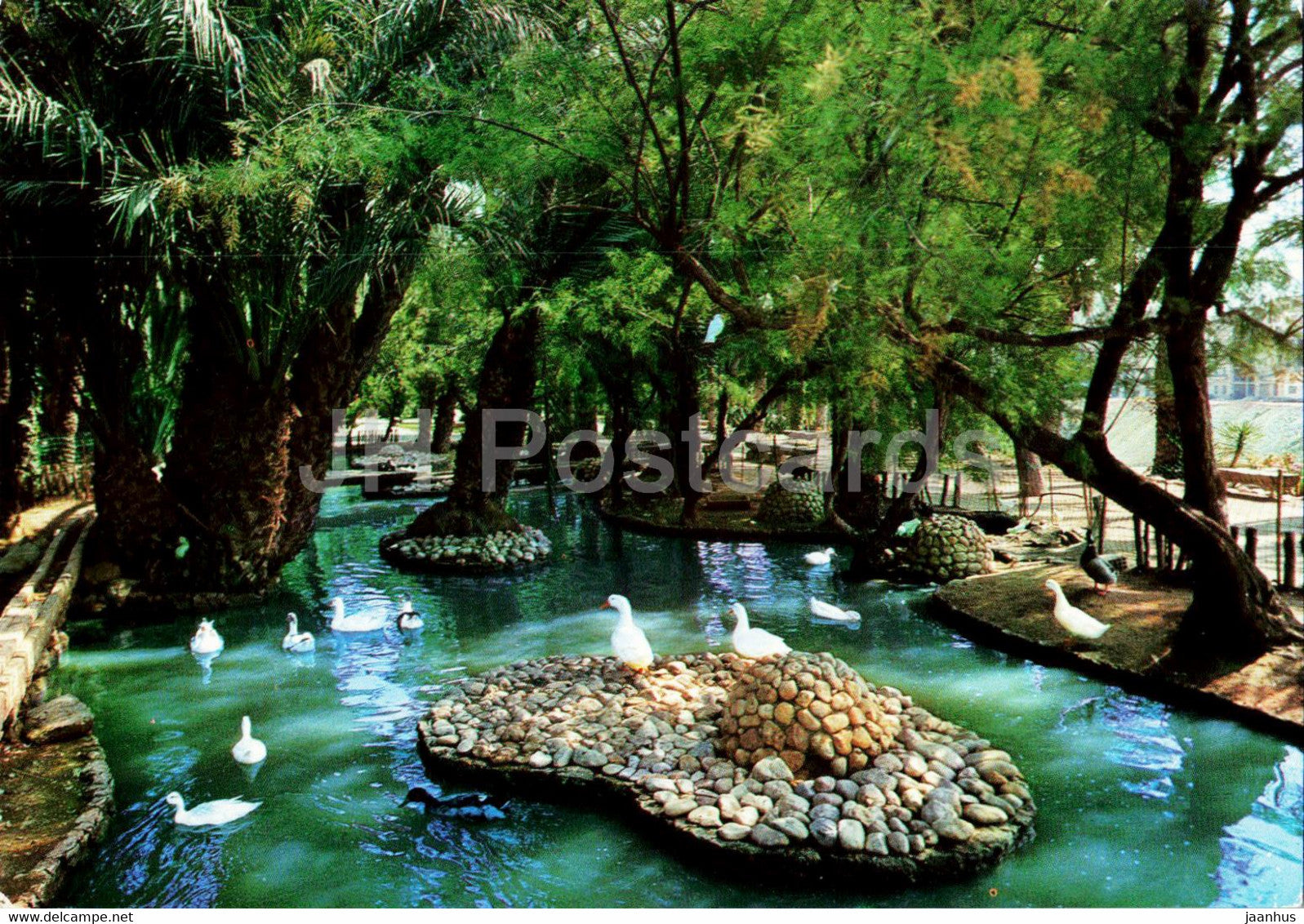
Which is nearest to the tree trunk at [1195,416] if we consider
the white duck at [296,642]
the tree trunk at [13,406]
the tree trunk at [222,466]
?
the white duck at [296,642]

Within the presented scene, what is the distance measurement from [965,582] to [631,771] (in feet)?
21.9

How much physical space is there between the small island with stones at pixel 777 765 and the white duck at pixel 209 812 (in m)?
1.26

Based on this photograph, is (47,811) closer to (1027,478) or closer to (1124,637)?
(1124,637)

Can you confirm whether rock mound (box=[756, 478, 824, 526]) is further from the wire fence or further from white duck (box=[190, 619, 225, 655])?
the wire fence

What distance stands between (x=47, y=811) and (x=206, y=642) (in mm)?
3989

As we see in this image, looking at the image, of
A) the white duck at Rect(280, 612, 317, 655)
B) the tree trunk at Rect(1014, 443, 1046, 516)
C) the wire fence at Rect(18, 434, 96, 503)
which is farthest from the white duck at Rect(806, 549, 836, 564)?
the wire fence at Rect(18, 434, 96, 503)

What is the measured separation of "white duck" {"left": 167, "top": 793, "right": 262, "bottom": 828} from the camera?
19.6 ft

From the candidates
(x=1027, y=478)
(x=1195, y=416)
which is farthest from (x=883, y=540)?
(x=1195, y=416)

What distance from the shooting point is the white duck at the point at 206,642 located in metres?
9.87

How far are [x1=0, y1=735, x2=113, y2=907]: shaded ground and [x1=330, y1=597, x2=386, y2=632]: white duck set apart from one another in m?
3.26

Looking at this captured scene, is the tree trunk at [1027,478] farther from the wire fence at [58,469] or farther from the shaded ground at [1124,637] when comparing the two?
the wire fence at [58,469]

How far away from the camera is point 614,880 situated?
5340 mm

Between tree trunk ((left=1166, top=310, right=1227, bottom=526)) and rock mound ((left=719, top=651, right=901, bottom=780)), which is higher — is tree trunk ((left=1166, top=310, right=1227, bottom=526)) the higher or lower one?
the higher one

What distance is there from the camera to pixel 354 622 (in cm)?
1062
